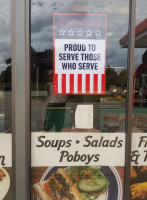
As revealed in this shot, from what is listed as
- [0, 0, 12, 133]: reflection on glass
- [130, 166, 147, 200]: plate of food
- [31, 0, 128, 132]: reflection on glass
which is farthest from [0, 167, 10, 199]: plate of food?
[130, 166, 147, 200]: plate of food

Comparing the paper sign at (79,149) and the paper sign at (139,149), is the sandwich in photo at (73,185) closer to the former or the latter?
the paper sign at (79,149)

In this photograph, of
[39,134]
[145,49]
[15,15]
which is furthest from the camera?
[145,49]

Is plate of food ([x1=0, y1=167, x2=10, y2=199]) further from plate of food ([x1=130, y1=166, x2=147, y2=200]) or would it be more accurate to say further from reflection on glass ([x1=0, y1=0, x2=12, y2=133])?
plate of food ([x1=130, y1=166, x2=147, y2=200])

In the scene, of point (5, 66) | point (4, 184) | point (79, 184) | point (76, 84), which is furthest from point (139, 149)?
point (5, 66)

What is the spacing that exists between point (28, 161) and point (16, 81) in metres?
0.95

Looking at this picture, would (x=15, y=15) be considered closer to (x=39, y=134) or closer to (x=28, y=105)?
(x=28, y=105)

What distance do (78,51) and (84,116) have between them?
0.83 m

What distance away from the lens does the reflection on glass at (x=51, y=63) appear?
2883mm

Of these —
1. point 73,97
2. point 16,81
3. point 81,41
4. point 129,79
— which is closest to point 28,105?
point 16,81

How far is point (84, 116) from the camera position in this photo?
10.0 feet

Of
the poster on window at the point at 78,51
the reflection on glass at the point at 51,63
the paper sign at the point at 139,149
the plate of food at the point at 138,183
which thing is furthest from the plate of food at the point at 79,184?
the poster on window at the point at 78,51

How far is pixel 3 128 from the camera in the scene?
288 cm

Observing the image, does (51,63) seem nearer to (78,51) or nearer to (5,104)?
(78,51)

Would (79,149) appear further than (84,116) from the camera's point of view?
No
